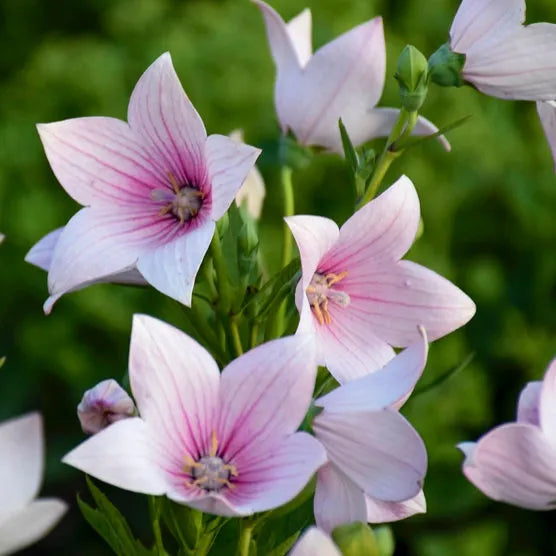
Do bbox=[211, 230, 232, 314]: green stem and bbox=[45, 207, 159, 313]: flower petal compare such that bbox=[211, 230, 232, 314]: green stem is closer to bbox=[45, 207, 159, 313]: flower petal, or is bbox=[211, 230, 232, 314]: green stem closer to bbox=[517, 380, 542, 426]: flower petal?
bbox=[45, 207, 159, 313]: flower petal

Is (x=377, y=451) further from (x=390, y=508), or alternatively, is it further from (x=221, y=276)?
(x=221, y=276)

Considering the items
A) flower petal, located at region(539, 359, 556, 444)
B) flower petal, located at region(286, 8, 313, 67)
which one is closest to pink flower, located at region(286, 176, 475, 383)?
flower petal, located at region(539, 359, 556, 444)

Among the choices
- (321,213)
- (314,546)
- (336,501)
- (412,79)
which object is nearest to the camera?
(314,546)

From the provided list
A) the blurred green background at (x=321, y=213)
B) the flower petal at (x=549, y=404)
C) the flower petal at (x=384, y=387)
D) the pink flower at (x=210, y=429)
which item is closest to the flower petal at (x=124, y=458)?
the pink flower at (x=210, y=429)

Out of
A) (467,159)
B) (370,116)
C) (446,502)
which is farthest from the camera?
(467,159)

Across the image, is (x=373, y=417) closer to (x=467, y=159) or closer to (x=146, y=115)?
(x=146, y=115)

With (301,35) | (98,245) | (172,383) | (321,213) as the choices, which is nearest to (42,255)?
(98,245)

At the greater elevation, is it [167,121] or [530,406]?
[167,121]

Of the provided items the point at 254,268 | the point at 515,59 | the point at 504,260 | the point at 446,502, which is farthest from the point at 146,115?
the point at 504,260
